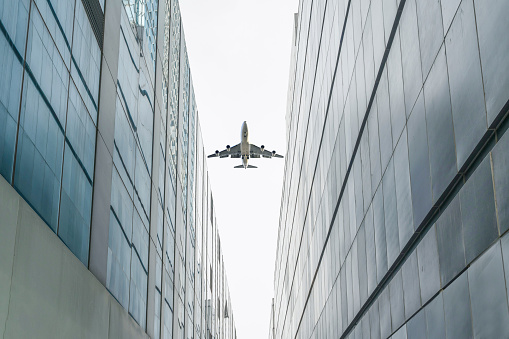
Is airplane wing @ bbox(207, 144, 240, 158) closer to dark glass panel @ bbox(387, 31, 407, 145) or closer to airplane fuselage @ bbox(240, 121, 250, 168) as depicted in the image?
airplane fuselage @ bbox(240, 121, 250, 168)

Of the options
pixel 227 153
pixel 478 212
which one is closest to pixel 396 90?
pixel 478 212

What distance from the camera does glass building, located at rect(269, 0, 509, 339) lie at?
36.2 feet

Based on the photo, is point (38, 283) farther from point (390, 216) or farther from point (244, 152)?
point (244, 152)

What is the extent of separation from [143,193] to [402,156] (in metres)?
15.1

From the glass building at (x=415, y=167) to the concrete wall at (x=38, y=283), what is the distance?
336 inches

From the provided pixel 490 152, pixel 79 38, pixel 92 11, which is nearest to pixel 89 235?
pixel 79 38

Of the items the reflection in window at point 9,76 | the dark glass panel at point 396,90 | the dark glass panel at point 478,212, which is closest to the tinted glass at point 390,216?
the dark glass panel at point 396,90

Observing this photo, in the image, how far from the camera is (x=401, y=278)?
17406mm

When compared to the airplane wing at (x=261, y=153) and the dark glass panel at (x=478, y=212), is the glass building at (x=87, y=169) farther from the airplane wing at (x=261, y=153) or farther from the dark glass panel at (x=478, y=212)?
the airplane wing at (x=261, y=153)

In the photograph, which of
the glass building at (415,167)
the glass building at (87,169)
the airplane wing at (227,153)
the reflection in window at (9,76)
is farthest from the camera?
the airplane wing at (227,153)

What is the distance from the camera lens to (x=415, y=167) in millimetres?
15688

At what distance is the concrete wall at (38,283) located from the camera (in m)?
12.0

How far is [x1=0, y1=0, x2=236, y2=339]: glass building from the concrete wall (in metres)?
0.04

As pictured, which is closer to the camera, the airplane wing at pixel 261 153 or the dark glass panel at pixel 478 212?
the dark glass panel at pixel 478 212
